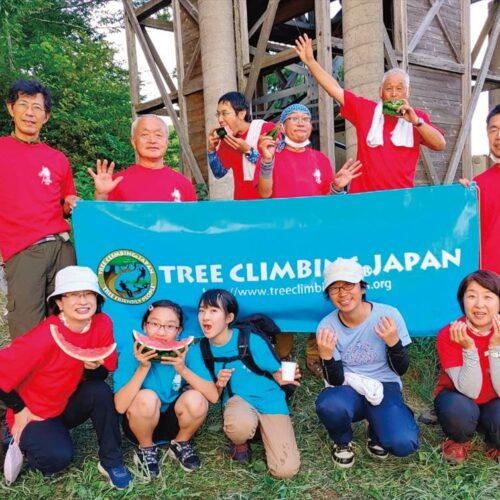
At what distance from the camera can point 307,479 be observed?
3.13 meters

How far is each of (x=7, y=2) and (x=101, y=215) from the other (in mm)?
12241

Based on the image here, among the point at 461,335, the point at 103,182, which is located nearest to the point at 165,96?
the point at 103,182

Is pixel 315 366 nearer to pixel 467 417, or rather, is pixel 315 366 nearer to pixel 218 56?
pixel 467 417

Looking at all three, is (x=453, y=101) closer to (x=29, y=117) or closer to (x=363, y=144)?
(x=363, y=144)

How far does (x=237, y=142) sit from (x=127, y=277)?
1470mm

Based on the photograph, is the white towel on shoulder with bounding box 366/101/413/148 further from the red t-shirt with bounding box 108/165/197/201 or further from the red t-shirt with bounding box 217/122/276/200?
the red t-shirt with bounding box 108/165/197/201

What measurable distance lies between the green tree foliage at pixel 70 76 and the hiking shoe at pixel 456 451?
39.8ft

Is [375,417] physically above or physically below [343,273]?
below

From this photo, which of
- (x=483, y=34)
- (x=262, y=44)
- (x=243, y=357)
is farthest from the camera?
(x=483, y=34)

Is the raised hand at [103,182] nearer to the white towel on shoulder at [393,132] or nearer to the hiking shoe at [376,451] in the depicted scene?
the white towel on shoulder at [393,132]

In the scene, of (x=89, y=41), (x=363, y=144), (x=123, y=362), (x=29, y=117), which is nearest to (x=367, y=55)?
(x=363, y=144)

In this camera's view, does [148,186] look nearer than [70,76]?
Yes

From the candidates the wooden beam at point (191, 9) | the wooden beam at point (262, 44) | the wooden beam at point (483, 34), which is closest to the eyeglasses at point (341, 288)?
the wooden beam at point (262, 44)

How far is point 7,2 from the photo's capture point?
1320cm
